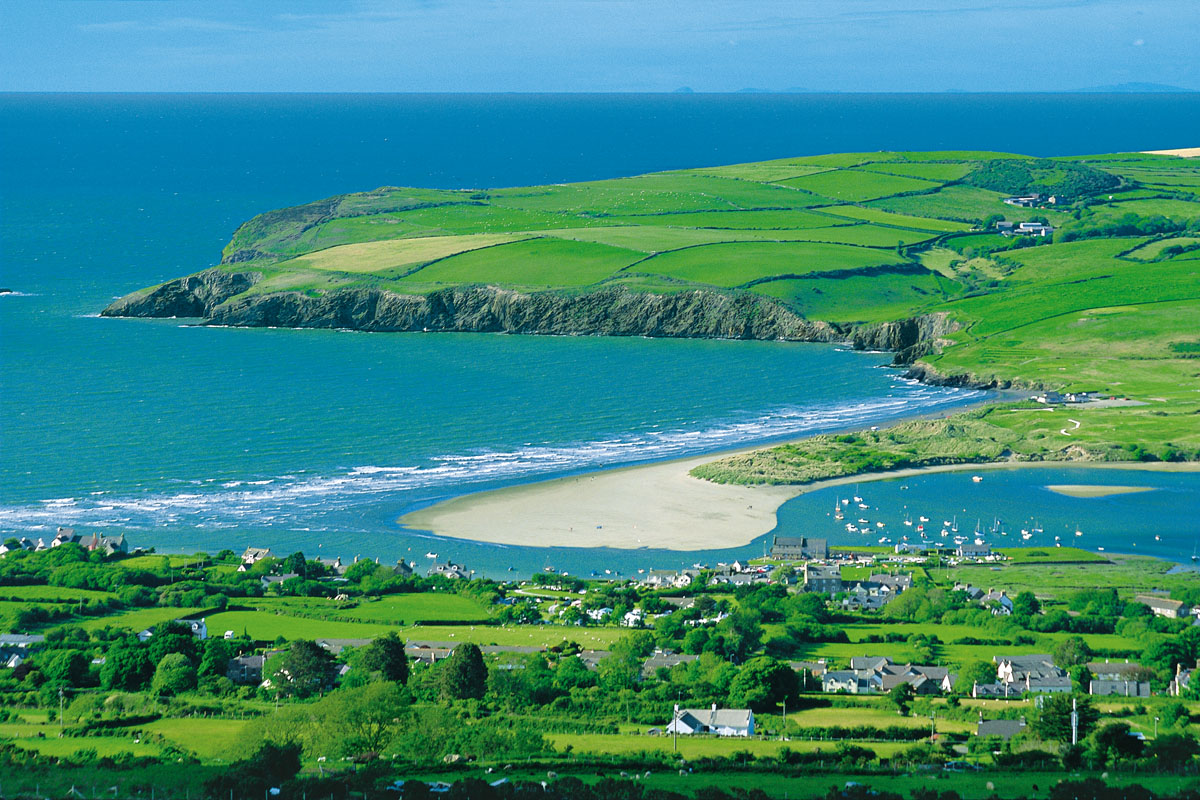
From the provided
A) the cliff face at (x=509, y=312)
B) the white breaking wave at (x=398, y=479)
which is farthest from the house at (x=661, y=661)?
the cliff face at (x=509, y=312)

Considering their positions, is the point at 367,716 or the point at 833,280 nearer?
the point at 367,716

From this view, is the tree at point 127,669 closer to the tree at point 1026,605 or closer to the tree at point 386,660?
the tree at point 386,660

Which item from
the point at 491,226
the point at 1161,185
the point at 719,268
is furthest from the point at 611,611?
the point at 1161,185

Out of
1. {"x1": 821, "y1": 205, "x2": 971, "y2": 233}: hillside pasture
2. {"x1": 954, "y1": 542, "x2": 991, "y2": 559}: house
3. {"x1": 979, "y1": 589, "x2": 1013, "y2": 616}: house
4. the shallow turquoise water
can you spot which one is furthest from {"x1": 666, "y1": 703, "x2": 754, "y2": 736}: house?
{"x1": 821, "y1": 205, "x2": 971, "y2": 233}: hillside pasture

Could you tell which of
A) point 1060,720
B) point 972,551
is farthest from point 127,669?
point 972,551

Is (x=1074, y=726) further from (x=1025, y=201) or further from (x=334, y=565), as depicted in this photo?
(x=1025, y=201)

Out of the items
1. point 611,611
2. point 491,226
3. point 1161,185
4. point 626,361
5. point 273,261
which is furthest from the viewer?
point 1161,185

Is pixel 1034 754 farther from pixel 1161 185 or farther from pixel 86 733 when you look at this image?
pixel 1161 185
